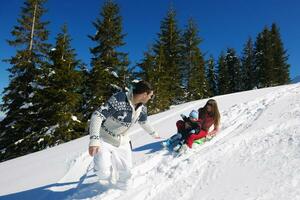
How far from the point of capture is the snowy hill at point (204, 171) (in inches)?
179

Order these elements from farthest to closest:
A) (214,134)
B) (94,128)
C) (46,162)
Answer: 1. (46,162)
2. (214,134)
3. (94,128)

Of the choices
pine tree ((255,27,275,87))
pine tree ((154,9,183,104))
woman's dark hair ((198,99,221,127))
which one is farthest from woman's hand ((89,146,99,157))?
pine tree ((255,27,275,87))

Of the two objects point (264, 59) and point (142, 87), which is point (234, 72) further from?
point (142, 87)

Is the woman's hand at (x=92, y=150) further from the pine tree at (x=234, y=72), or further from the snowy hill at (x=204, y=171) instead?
the pine tree at (x=234, y=72)

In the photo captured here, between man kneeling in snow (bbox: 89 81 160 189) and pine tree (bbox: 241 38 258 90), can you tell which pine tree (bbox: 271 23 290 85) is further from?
man kneeling in snow (bbox: 89 81 160 189)

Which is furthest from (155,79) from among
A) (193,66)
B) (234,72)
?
(234,72)

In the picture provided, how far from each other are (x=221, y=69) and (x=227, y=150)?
43334mm

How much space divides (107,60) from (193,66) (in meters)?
14.0

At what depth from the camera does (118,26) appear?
87.1 feet

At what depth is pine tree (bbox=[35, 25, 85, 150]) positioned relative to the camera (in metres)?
18.9

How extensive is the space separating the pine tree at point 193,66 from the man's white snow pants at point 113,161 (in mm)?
29338

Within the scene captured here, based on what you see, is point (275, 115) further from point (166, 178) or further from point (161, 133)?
point (166, 178)

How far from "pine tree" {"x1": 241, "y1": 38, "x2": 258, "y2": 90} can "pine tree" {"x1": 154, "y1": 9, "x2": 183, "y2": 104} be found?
16.7m

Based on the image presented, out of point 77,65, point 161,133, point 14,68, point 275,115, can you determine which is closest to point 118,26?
point 77,65
